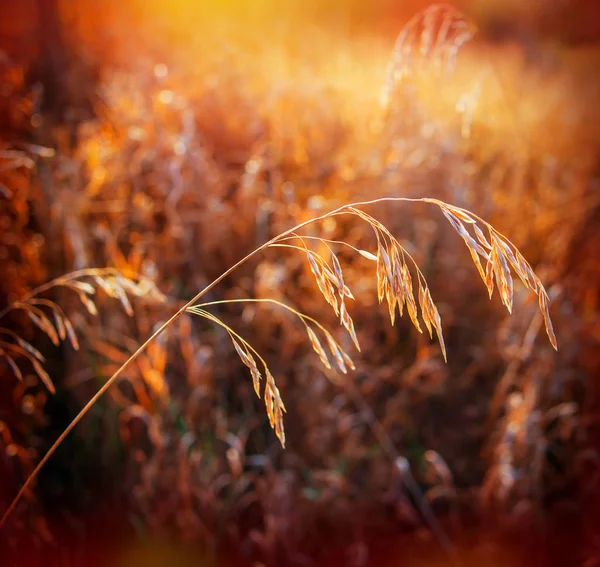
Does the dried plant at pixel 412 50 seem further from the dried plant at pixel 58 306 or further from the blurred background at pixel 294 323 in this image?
the dried plant at pixel 58 306

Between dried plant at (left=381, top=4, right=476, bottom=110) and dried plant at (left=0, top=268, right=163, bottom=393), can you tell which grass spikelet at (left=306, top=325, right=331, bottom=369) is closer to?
dried plant at (left=0, top=268, right=163, bottom=393)

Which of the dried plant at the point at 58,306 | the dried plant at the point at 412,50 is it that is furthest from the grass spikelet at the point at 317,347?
the dried plant at the point at 412,50

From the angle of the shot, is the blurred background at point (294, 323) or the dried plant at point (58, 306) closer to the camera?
the dried plant at point (58, 306)

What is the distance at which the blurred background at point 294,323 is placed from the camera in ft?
4.88

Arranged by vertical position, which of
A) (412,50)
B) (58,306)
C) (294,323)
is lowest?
(294,323)

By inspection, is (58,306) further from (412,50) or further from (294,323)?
(412,50)

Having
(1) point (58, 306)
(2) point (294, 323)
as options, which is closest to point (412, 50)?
(2) point (294, 323)

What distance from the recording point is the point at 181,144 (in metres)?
1.85

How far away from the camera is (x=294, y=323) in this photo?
1.70 metres

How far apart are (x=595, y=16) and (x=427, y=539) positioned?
193 cm

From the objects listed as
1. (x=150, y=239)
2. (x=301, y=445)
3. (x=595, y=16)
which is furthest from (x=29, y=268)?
(x=595, y=16)

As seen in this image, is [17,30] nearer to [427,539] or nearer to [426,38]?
[426,38]

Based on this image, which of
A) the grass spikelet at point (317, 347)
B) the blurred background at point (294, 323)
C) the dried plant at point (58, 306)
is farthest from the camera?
the blurred background at point (294, 323)

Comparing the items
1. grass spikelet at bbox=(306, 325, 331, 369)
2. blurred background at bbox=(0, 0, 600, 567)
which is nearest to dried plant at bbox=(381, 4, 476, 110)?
blurred background at bbox=(0, 0, 600, 567)
